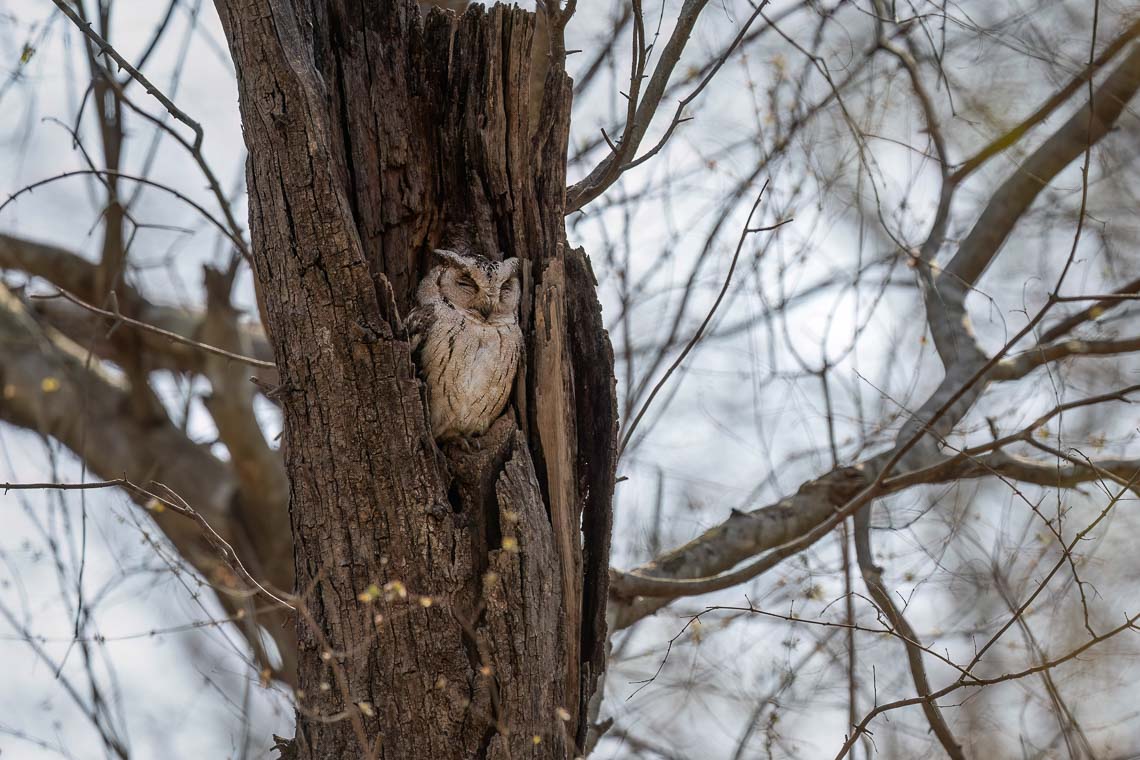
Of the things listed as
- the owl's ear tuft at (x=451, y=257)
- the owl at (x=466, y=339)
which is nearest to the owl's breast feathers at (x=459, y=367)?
the owl at (x=466, y=339)

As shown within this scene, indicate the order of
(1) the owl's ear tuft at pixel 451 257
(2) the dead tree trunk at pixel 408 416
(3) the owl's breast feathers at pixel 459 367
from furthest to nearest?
(1) the owl's ear tuft at pixel 451 257, (3) the owl's breast feathers at pixel 459 367, (2) the dead tree trunk at pixel 408 416

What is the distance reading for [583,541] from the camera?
288cm

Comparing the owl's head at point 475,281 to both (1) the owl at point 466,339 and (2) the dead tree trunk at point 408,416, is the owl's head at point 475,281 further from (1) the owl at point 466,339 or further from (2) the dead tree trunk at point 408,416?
(2) the dead tree trunk at point 408,416

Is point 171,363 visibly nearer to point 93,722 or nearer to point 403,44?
point 93,722

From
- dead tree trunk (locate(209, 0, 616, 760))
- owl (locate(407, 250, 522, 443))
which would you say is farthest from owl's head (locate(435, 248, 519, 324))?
dead tree trunk (locate(209, 0, 616, 760))

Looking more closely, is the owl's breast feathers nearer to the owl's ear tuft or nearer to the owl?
the owl

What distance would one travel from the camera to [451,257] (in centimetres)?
291

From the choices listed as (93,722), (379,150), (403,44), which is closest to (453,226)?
(379,150)

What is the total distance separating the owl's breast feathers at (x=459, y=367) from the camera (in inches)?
110

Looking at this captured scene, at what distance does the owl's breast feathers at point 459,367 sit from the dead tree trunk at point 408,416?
0.20ft

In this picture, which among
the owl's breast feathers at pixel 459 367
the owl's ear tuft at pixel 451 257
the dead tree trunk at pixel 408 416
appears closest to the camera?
the dead tree trunk at pixel 408 416

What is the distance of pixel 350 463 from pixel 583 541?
723 millimetres

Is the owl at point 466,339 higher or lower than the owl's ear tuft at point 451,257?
lower

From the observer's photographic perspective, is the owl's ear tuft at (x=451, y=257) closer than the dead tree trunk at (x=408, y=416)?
No
